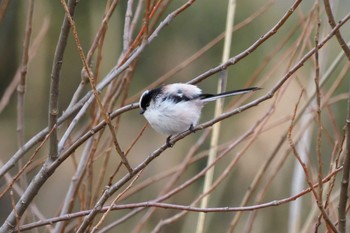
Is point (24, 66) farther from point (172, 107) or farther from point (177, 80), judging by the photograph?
point (177, 80)

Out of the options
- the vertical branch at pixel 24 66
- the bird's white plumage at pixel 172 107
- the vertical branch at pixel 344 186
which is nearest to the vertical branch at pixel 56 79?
the vertical branch at pixel 24 66

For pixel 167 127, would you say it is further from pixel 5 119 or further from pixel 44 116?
pixel 5 119

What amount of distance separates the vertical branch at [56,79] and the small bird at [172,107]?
1.60 ft

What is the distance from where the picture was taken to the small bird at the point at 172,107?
2.01m

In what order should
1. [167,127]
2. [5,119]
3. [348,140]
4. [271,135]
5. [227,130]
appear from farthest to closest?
1. [5,119]
2. [227,130]
3. [271,135]
4. [167,127]
5. [348,140]

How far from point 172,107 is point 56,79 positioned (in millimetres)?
613

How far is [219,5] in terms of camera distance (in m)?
5.00

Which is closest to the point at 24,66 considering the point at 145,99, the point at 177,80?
the point at 145,99

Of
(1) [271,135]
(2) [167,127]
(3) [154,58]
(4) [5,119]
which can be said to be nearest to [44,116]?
(4) [5,119]

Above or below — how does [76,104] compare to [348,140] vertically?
above

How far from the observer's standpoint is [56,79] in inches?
58.7

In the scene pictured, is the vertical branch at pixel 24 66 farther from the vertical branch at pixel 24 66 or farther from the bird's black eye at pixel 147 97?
the bird's black eye at pixel 147 97

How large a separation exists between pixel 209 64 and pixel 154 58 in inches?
17.5

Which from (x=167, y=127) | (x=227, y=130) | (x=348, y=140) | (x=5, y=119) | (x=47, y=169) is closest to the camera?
(x=348, y=140)
